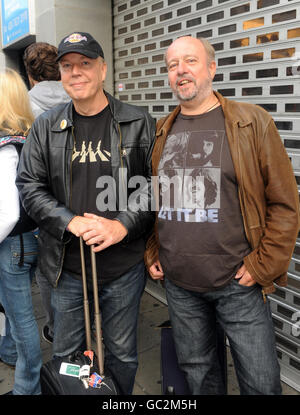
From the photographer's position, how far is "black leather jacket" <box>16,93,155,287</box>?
224cm

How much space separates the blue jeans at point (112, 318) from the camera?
236 centimetres

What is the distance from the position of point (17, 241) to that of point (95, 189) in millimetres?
688

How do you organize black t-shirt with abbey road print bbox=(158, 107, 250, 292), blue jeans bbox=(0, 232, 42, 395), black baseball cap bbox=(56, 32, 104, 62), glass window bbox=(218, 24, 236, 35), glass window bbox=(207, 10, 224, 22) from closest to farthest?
black t-shirt with abbey road print bbox=(158, 107, 250, 292) → black baseball cap bbox=(56, 32, 104, 62) → blue jeans bbox=(0, 232, 42, 395) → glass window bbox=(218, 24, 236, 35) → glass window bbox=(207, 10, 224, 22)

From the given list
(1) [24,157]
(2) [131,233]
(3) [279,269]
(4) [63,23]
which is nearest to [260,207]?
(3) [279,269]

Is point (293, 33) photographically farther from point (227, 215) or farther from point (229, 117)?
point (227, 215)

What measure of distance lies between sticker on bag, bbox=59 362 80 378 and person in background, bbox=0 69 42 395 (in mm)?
775

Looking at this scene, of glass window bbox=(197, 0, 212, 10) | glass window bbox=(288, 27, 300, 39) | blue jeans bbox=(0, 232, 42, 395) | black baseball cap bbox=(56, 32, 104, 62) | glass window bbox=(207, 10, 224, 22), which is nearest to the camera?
black baseball cap bbox=(56, 32, 104, 62)

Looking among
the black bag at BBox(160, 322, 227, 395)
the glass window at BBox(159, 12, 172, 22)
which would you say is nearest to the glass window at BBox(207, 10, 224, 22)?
the glass window at BBox(159, 12, 172, 22)

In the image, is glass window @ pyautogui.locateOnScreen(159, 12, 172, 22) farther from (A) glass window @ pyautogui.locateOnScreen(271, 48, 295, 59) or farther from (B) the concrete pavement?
(B) the concrete pavement

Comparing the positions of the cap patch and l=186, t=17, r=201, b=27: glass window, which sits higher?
l=186, t=17, r=201, b=27: glass window

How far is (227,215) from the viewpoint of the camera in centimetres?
204

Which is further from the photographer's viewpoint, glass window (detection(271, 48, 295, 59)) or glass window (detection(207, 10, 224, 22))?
glass window (detection(207, 10, 224, 22))

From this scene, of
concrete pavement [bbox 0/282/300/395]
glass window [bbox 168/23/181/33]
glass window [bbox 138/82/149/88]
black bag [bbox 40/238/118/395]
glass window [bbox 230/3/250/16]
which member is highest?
glass window [bbox 168/23/181/33]

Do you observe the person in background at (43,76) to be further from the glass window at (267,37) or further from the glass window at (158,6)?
the glass window at (267,37)
